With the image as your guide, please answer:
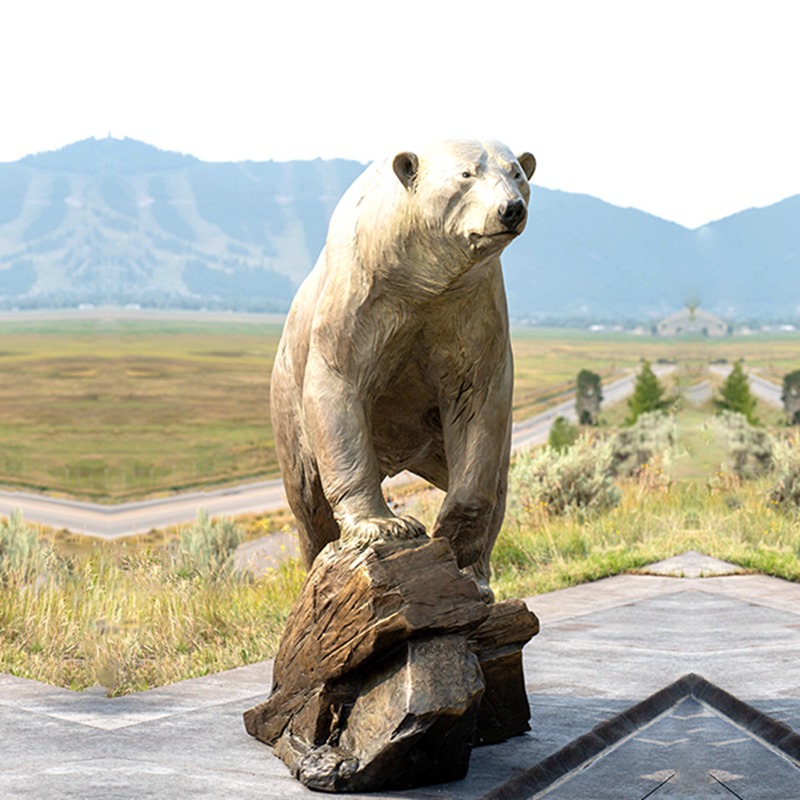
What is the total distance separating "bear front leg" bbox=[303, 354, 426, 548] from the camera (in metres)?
3.57

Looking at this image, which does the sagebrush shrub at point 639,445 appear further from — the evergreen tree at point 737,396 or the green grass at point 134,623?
the green grass at point 134,623

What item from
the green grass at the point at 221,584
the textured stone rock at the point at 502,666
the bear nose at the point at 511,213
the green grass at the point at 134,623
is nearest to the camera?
the bear nose at the point at 511,213

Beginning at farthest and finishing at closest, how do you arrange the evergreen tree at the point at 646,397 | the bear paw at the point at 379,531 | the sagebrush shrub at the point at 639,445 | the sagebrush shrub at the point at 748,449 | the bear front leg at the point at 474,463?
the evergreen tree at the point at 646,397, the sagebrush shrub at the point at 639,445, the sagebrush shrub at the point at 748,449, the bear front leg at the point at 474,463, the bear paw at the point at 379,531

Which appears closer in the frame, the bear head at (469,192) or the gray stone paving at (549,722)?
the bear head at (469,192)

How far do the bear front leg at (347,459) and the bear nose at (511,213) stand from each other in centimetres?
87

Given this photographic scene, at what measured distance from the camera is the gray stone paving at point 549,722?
3.55 m

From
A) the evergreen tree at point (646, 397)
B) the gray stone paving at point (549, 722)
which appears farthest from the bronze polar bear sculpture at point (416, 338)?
the evergreen tree at point (646, 397)

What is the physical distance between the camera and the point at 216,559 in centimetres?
817

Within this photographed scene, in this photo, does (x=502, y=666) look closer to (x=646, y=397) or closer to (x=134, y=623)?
(x=134, y=623)

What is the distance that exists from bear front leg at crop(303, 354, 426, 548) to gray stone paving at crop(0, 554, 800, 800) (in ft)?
2.92

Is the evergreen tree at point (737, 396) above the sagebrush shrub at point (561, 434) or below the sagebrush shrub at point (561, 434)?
above

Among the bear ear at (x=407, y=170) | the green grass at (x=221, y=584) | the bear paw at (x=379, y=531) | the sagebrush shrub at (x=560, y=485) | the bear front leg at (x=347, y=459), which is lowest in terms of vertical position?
the green grass at (x=221, y=584)

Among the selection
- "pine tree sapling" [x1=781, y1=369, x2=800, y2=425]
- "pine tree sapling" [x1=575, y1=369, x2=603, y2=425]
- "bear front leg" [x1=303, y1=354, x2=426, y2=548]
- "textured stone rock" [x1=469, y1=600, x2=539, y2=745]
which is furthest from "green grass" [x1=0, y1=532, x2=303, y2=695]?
"pine tree sapling" [x1=575, y1=369, x2=603, y2=425]

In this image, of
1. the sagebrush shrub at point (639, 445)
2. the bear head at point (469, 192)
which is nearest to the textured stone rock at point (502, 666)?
the bear head at point (469, 192)
